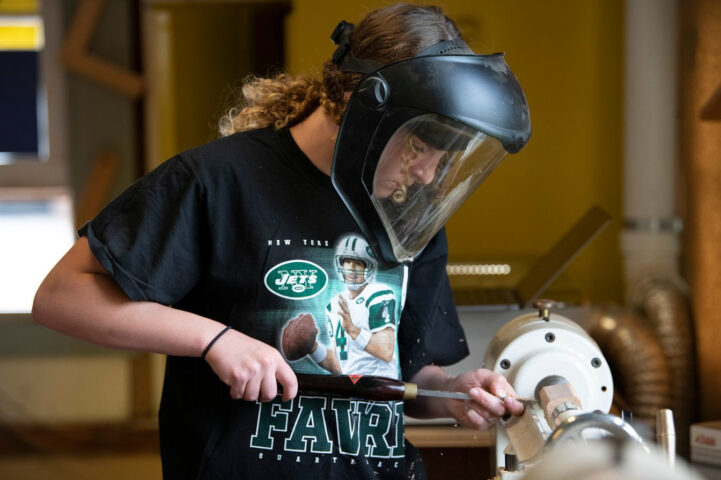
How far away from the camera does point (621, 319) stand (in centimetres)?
268

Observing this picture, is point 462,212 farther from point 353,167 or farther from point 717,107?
point 353,167

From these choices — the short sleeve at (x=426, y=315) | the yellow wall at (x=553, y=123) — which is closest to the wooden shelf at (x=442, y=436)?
the short sleeve at (x=426, y=315)

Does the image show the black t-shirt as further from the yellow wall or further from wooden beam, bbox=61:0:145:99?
wooden beam, bbox=61:0:145:99

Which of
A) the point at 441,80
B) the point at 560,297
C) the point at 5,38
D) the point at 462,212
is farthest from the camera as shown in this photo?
the point at 5,38

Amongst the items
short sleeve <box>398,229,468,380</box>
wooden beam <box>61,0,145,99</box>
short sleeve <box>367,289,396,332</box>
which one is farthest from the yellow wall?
short sleeve <box>367,289,396,332</box>

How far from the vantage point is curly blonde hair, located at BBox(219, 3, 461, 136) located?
1162 millimetres

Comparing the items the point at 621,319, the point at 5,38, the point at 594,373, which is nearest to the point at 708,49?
the point at 621,319

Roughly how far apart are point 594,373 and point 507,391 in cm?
13

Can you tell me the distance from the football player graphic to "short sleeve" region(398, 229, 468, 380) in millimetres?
101

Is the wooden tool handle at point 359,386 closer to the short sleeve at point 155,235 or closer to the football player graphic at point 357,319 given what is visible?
the football player graphic at point 357,319

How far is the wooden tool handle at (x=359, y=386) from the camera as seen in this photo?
120cm

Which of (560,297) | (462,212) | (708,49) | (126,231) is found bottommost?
(560,297)

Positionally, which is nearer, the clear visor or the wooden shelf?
the clear visor

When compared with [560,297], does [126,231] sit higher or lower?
higher
